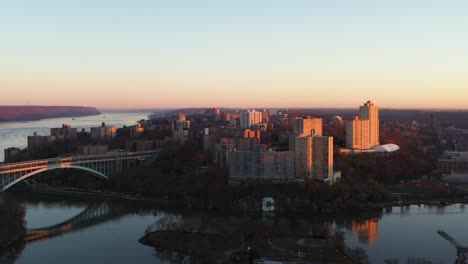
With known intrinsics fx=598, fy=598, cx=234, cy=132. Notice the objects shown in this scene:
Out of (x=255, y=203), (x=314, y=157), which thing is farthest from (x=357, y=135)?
(x=255, y=203)

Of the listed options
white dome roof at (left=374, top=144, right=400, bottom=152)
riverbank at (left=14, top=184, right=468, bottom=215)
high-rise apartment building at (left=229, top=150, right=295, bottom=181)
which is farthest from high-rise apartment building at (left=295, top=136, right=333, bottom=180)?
white dome roof at (left=374, top=144, right=400, bottom=152)

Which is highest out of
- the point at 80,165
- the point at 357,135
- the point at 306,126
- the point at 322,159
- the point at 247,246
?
the point at 306,126

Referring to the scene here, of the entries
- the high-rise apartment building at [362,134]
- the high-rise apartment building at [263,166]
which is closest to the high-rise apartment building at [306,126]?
the high-rise apartment building at [362,134]

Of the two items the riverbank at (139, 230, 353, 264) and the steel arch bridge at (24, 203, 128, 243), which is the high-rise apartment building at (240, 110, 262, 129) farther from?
the riverbank at (139, 230, 353, 264)

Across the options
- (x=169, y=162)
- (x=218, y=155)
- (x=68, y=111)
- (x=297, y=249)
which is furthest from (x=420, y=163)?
(x=68, y=111)

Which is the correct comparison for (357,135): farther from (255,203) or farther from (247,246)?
(247,246)

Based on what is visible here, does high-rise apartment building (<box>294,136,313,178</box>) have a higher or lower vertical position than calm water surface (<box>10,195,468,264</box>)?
higher

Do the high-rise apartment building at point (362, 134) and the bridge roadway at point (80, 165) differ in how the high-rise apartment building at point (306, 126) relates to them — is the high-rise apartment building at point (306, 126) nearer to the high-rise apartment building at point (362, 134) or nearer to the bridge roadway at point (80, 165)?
the high-rise apartment building at point (362, 134)

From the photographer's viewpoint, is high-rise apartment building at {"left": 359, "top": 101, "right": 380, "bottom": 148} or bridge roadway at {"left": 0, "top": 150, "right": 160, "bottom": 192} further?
high-rise apartment building at {"left": 359, "top": 101, "right": 380, "bottom": 148}
